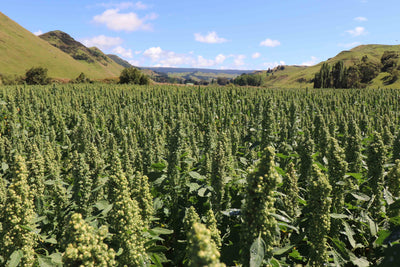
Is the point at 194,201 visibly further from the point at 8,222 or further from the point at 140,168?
the point at 8,222

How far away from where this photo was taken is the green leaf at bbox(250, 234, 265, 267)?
2193 mm

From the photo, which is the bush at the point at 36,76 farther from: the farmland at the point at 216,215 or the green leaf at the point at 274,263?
the green leaf at the point at 274,263

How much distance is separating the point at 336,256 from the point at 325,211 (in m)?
0.87

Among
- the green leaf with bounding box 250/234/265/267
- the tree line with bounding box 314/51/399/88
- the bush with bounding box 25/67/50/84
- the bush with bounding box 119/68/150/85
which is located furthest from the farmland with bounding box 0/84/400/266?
the tree line with bounding box 314/51/399/88

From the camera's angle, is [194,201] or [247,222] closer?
[247,222]

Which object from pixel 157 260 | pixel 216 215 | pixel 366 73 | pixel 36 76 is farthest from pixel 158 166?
pixel 366 73

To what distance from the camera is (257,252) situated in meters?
2.25

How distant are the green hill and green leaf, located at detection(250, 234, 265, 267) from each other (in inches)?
7074

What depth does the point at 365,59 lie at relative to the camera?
130125 mm

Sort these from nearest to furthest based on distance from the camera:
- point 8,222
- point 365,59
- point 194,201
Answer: point 8,222, point 194,201, point 365,59

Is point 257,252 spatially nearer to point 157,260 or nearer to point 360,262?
point 157,260

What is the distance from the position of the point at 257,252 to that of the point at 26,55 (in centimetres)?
21086

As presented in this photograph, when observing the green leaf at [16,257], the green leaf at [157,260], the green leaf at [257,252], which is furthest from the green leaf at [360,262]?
the green leaf at [16,257]

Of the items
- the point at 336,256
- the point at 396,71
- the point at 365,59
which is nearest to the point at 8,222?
the point at 336,256
